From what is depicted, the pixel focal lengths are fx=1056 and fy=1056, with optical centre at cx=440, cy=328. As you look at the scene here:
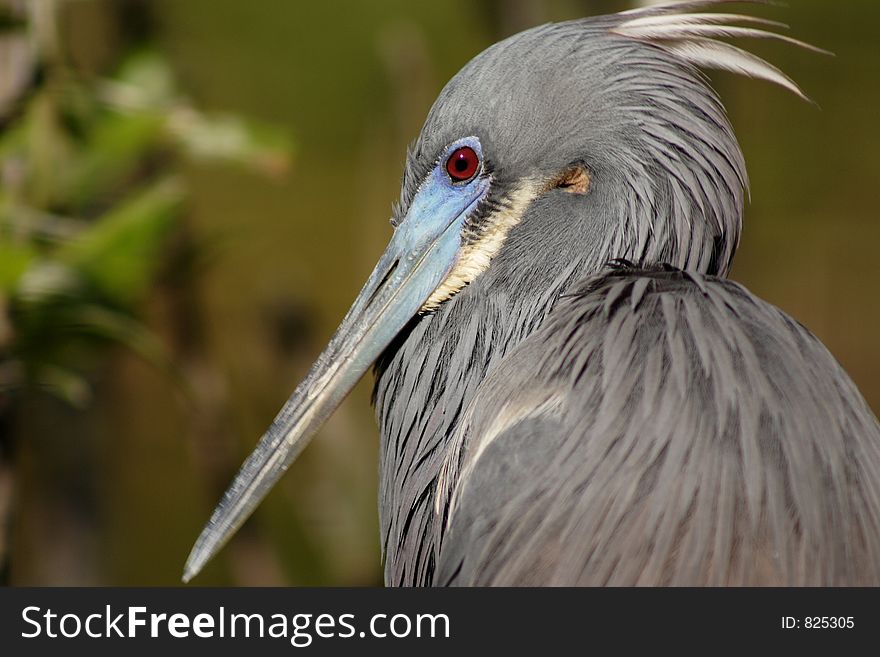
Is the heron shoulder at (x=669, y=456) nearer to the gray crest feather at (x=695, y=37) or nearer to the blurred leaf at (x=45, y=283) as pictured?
the gray crest feather at (x=695, y=37)

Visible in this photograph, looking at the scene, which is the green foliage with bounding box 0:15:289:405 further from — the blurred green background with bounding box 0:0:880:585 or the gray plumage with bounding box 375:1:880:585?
the gray plumage with bounding box 375:1:880:585

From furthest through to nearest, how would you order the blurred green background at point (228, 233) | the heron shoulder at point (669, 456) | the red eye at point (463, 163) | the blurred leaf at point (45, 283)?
the blurred green background at point (228, 233)
the blurred leaf at point (45, 283)
the red eye at point (463, 163)
the heron shoulder at point (669, 456)

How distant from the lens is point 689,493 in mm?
1502

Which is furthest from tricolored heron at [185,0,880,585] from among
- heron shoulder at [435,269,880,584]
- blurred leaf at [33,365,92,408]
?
blurred leaf at [33,365,92,408]

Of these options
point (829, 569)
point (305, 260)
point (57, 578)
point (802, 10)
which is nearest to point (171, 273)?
point (57, 578)

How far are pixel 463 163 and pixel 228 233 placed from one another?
115cm

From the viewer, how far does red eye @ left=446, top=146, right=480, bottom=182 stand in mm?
1863

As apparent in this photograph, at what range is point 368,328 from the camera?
1944 mm

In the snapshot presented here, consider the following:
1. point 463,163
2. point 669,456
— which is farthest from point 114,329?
point 669,456

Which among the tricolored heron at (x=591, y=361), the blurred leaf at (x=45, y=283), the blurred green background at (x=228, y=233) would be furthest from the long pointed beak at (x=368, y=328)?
the blurred leaf at (x=45, y=283)

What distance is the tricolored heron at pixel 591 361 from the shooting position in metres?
1.51

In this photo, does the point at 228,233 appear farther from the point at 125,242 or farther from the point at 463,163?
the point at 463,163

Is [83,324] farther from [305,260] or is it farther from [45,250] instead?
[305,260]

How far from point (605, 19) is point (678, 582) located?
3.33 feet
